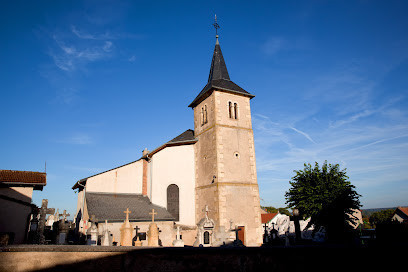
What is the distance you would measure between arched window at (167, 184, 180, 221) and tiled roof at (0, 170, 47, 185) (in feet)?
29.2

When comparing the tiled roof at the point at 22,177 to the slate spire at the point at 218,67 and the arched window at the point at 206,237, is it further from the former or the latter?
the slate spire at the point at 218,67

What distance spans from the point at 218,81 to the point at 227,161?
7.88 meters

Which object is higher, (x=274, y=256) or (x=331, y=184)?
(x=331, y=184)

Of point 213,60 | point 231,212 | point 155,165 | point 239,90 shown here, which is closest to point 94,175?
point 155,165

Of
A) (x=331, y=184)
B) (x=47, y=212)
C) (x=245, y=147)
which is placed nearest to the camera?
(x=47, y=212)

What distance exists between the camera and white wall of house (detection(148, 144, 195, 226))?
1945 centimetres

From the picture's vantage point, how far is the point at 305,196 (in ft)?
62.2

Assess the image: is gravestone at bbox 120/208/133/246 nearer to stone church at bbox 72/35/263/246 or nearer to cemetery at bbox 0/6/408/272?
cemetery at bbox 0/6/408/272

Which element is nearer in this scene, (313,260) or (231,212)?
(313,260)

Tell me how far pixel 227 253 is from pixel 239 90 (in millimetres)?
17878

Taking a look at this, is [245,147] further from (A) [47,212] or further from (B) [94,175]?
(A) [47,212]

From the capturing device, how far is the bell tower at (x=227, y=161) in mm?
17359

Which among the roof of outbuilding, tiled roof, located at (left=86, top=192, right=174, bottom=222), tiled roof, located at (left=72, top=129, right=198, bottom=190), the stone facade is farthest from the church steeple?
tiled roof, located at (left=86, top=192, right=174, bottom=222)

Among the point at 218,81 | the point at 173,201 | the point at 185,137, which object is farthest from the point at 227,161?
the point at 218,81
